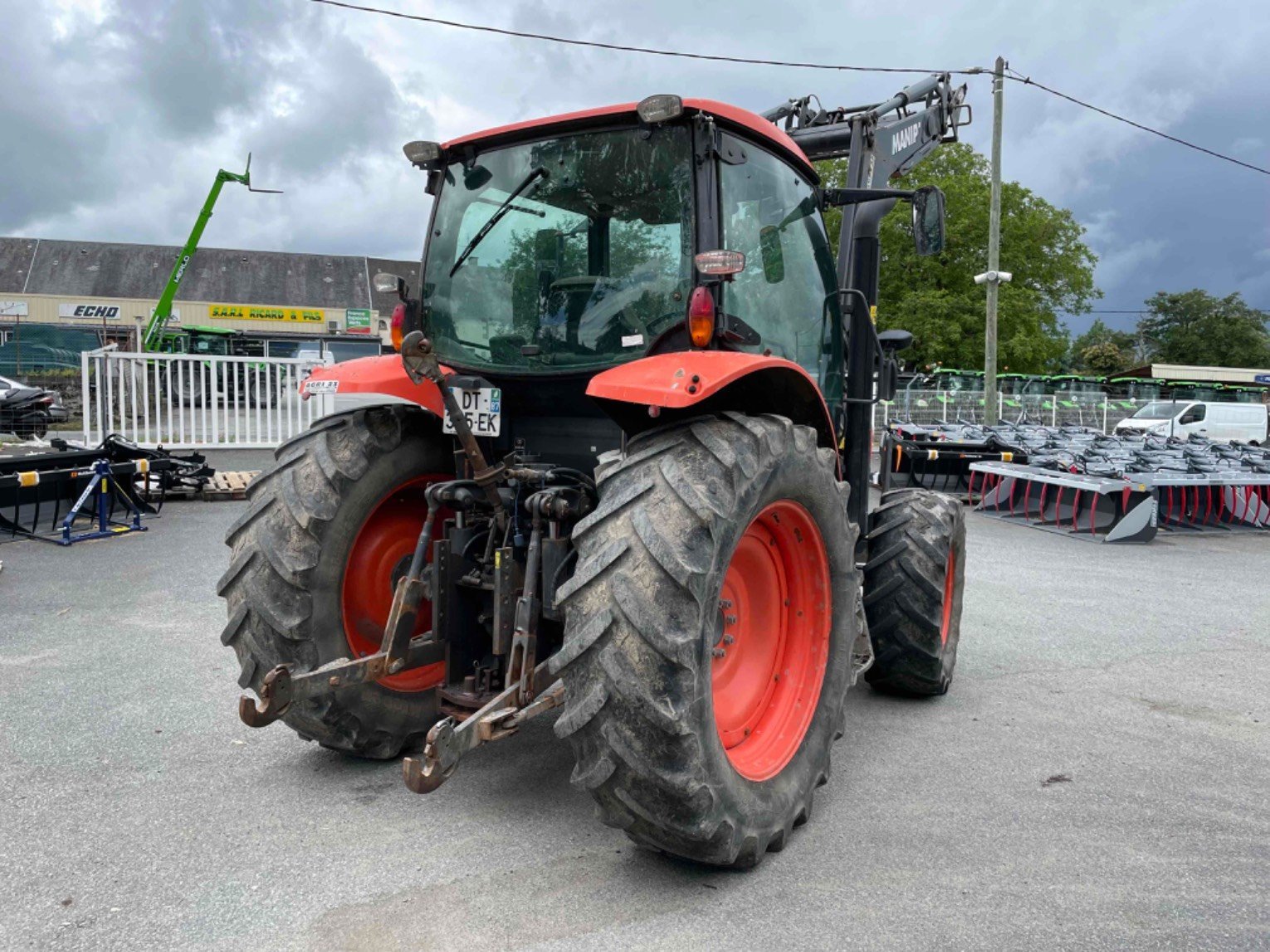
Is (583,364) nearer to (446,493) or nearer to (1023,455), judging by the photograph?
(446,493)

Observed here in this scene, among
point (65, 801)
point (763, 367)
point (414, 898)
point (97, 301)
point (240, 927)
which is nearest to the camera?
point (240, 927)

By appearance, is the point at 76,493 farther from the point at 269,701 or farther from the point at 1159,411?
the point at 1159,411

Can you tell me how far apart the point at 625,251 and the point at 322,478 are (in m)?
1.38

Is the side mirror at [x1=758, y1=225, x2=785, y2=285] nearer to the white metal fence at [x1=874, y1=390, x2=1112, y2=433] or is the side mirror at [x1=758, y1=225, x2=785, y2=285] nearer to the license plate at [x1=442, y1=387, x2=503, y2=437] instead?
the license plate at [x1=442, y1=387, x2=503, y2=437]

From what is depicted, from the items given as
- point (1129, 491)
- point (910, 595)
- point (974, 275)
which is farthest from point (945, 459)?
point (974, 275)

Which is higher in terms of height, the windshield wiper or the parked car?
the windshield wiper

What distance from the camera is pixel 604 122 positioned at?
3240 mm

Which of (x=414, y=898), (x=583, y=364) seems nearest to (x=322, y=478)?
(x=583, y=364)

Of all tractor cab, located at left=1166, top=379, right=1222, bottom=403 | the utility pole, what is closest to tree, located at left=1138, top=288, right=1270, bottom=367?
tractor cab, located at left=1166, top=379, right=1222, bottom=403

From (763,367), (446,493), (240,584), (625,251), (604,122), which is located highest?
(604,122)

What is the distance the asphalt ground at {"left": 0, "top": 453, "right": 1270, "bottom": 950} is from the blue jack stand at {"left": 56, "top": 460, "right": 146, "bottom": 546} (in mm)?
3359

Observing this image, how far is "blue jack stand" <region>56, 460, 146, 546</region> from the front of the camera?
27.2 feet

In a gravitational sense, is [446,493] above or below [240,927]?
above

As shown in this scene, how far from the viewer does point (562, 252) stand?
3.40 meters
